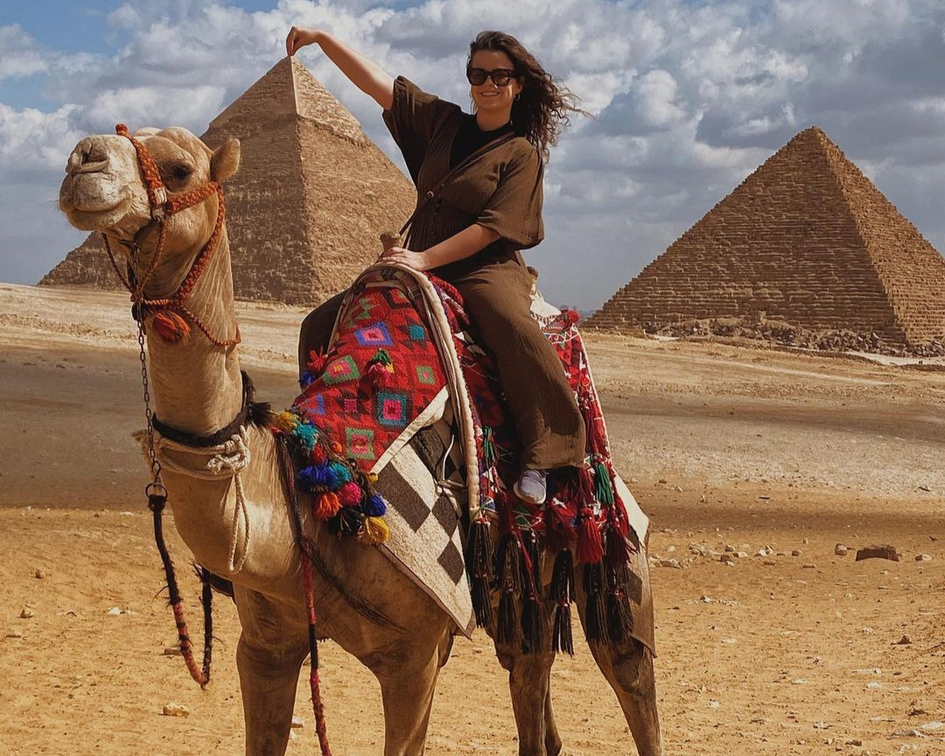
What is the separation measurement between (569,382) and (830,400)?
969 inches

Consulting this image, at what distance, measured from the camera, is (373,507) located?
9.35 feet

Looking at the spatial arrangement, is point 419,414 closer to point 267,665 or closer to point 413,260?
point 413,260

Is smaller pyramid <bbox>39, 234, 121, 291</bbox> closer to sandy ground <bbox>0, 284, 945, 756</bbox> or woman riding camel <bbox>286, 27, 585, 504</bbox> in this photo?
sandy ground <bbox>0, 284, 945, 756</bbox>

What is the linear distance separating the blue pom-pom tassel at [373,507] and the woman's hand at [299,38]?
1.49 metres

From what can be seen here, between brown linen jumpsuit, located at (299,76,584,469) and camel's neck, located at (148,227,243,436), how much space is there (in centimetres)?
80

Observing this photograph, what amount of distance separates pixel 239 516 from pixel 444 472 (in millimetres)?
628

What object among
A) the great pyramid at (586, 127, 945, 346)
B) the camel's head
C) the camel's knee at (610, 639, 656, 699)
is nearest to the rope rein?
the camel's head

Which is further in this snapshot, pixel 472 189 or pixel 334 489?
pixel 472 189

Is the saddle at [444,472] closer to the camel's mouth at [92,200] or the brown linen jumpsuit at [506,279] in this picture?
the brown linen jumpsuit at [506,279]

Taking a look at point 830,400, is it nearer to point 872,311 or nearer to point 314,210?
point 872,311

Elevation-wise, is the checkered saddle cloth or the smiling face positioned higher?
the smiling face

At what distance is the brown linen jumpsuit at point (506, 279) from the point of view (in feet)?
10.7

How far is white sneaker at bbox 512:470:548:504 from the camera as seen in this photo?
3.24 metres

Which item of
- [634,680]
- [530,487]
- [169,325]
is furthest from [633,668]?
[169,325]
